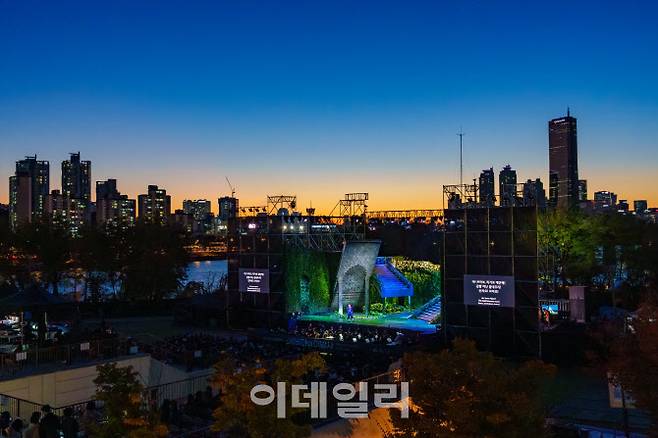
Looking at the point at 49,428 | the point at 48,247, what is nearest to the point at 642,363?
the point at 49,428

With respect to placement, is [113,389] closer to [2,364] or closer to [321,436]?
[321,436]

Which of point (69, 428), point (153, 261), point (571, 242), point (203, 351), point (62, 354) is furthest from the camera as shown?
point (153, 261)

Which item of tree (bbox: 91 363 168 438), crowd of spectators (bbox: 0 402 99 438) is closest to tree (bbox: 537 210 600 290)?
crowd of spectators (bbox: 0 402 99 438)

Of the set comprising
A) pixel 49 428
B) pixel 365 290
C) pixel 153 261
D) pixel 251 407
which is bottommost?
pixel 49 428

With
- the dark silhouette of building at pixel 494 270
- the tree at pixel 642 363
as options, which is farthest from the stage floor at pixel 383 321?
the tree at pixel 642 363

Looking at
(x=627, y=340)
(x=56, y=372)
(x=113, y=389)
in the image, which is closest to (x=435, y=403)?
(x=113, y=389)

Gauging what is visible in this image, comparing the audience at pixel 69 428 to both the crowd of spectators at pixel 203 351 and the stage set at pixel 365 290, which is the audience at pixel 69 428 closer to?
the crowd of spectators at pixel 203 351

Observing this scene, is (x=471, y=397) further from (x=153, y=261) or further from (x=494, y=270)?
(x=153, y=261)
